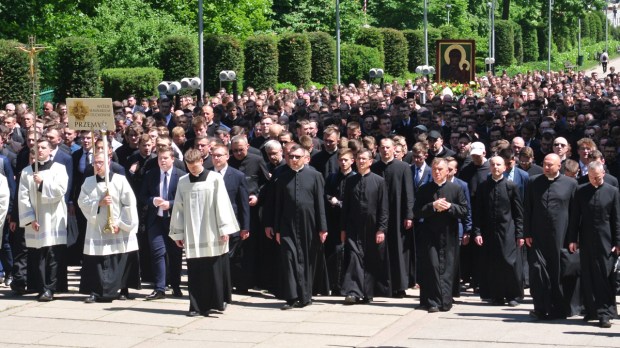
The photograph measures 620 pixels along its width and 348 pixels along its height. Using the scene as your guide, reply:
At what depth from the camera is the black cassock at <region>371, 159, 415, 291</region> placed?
15.8 meters

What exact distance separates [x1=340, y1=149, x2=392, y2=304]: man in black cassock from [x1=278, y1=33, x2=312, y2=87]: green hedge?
34.9 metres

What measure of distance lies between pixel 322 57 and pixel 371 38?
6670 mm

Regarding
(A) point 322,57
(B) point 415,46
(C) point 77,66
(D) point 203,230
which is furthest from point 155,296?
(B) point 415,46

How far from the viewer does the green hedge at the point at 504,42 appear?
85188 mm

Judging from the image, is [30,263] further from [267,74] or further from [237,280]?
[267,74]

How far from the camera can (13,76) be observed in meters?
33.1

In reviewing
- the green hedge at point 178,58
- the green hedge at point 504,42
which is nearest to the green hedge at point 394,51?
the green hedge at point 178,58

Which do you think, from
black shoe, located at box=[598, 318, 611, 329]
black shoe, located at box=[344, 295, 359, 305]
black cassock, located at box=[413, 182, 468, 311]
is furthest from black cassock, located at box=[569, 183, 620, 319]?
black shoe, located at box=[344, 295, 359, 305]

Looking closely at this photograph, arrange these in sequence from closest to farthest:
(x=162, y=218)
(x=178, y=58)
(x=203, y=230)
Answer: (x=203, y=230) < (x=162, y=218) < (x=178, y=58)

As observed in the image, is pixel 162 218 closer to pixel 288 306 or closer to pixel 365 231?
pixel 288 306

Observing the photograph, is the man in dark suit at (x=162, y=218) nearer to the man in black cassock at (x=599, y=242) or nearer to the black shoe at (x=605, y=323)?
the man in black cassock at (x=599, y=242)

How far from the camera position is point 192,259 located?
1454 cm

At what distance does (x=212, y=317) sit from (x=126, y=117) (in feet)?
29.9

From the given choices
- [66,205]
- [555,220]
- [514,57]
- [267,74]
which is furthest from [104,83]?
[514,57]
